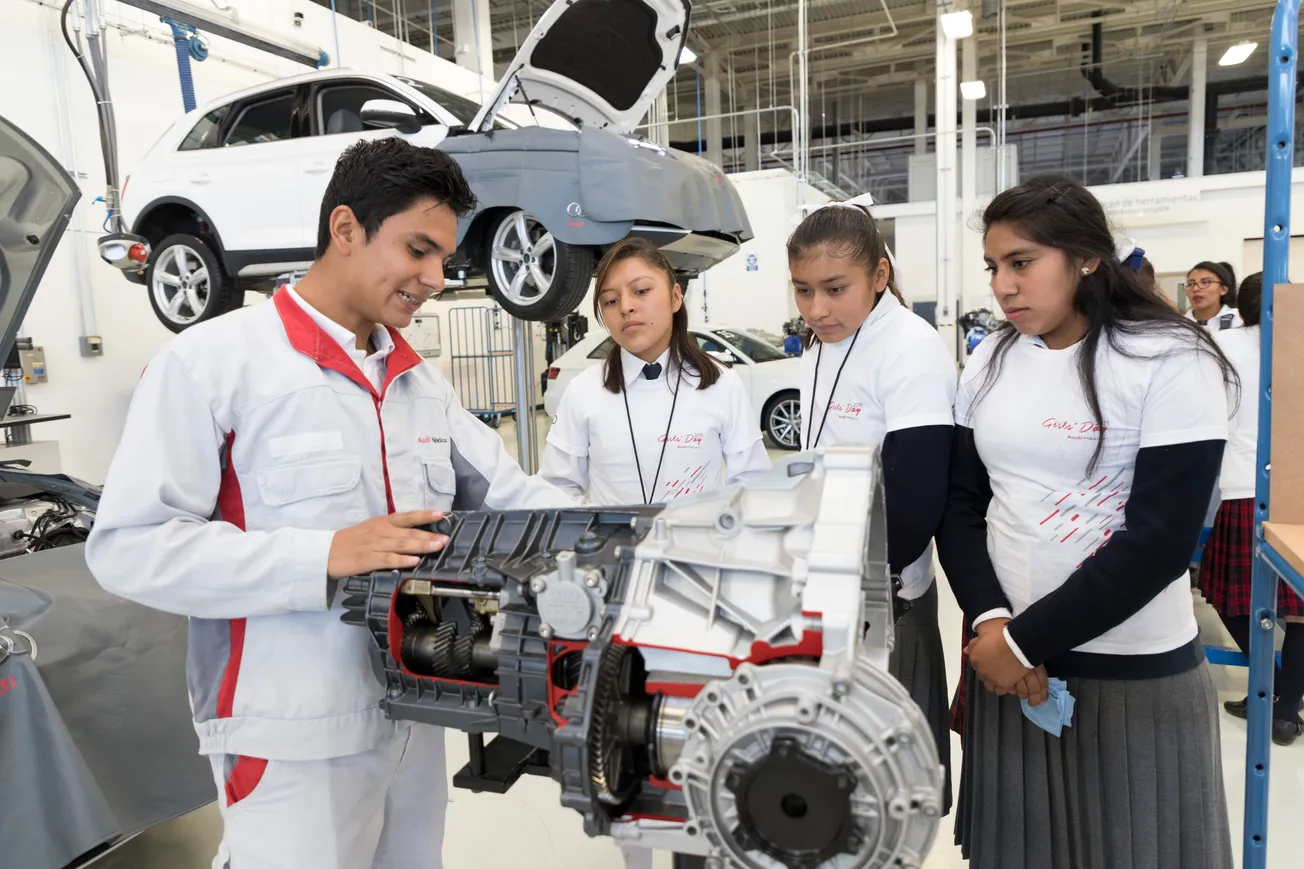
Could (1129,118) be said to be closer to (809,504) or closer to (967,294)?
(967,294)

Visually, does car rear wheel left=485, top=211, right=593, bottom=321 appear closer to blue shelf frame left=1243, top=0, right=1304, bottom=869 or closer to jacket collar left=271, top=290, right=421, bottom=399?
jacket collar left=271, top=290, right=421, bottom=399

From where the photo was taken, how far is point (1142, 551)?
1284mm

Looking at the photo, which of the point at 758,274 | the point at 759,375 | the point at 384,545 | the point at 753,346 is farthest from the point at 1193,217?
the point at 384,545

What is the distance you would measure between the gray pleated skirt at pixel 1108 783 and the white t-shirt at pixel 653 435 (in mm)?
834

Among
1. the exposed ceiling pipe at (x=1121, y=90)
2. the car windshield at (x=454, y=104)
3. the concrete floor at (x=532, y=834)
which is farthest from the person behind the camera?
the exposed ceiling pipe at (x=1121, y=90)

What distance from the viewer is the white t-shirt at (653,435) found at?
2.05m

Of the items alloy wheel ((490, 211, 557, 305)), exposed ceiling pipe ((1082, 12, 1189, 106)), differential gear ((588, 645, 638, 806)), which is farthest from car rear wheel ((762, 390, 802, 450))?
exposed ceiling pipe ((1082, 12, 1189, 106))

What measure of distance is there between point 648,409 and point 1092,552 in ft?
3.41

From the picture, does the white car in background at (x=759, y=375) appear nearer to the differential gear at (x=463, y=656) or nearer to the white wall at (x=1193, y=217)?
the differential gear at (x=463, y=656)

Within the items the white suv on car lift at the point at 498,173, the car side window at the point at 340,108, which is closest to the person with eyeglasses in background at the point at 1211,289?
the white suv on car lift at the point at 498,173

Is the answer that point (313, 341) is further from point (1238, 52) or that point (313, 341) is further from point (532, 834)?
point (1238, 52)

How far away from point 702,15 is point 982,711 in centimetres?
1266

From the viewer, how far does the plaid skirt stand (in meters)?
2.77

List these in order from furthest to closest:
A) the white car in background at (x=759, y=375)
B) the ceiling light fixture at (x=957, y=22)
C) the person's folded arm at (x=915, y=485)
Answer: the ceiling light fixture at (x=957, y=22)
the white car in background at (x=759, y=375)
the person's folded arm at (x=915, y=485)
